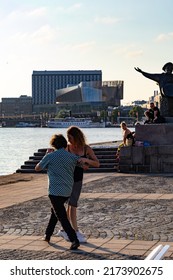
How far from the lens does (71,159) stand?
7.00 meters

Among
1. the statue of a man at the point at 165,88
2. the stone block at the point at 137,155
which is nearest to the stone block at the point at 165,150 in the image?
the stone block at the point at 137,155

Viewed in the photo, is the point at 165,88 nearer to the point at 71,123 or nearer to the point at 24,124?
the point at 71,123

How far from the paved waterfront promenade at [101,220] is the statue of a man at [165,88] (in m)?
4.24

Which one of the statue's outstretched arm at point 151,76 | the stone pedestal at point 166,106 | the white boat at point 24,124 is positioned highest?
the statue's outstretched arm at point 151,76

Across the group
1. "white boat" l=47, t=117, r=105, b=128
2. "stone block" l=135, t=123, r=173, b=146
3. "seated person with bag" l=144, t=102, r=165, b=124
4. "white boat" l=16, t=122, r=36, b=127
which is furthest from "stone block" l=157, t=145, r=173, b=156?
"white boat" l=16, t=122, r=36, b=127

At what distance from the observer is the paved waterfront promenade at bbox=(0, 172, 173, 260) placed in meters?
6.89

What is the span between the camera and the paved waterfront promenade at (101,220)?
689cm

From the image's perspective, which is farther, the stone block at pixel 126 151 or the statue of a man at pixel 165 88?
the statue of a man at pixel 165 88

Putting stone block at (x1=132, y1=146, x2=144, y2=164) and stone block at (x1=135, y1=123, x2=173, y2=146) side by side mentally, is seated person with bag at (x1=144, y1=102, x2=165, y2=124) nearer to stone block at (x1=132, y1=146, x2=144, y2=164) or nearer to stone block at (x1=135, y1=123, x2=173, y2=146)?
stone block at (x1=135, y1=123, x2=173, y2=146)

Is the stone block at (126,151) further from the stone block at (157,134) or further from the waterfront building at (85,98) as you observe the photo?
the waterfront building at (85,98)
